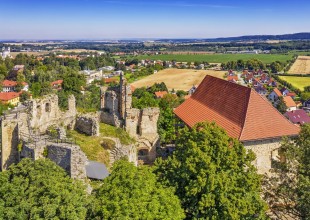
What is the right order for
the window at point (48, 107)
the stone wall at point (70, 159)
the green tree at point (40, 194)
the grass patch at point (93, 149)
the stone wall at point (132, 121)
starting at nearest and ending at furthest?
1. the green tree at point (40, 194)
2. the stone wall at point (70, 159)
3. the grass patch at point (93, 149)
4. the window at point (48, 107)
5. the stone wall at point (132, 121)

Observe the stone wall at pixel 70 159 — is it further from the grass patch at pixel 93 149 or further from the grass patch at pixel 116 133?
the grass patch at pixel 116 133

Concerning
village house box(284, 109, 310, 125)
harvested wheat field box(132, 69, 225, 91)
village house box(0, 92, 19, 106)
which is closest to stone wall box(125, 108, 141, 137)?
village house box(284, 109, 310, 125)

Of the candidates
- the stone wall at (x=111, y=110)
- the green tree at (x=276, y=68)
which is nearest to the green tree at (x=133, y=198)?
the stone wall at (x=111, y=110)

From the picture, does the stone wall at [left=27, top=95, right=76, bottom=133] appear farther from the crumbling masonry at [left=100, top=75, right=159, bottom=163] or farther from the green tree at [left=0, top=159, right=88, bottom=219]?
the green tree at [left=0, top=159, right=88, bottom=219]

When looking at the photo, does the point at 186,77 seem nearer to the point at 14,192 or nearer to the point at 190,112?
the point at 190,112

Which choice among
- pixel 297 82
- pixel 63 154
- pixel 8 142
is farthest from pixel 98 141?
pixel 297 82

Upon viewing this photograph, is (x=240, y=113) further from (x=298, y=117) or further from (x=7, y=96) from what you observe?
(x=7, y=96)

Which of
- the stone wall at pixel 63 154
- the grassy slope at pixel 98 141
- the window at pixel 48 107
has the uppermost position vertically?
the window at pixel 48 107

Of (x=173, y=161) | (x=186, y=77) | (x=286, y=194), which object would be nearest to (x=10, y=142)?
(x=173, y=161)

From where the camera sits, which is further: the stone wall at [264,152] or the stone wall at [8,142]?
the stone wall at [264,152]
